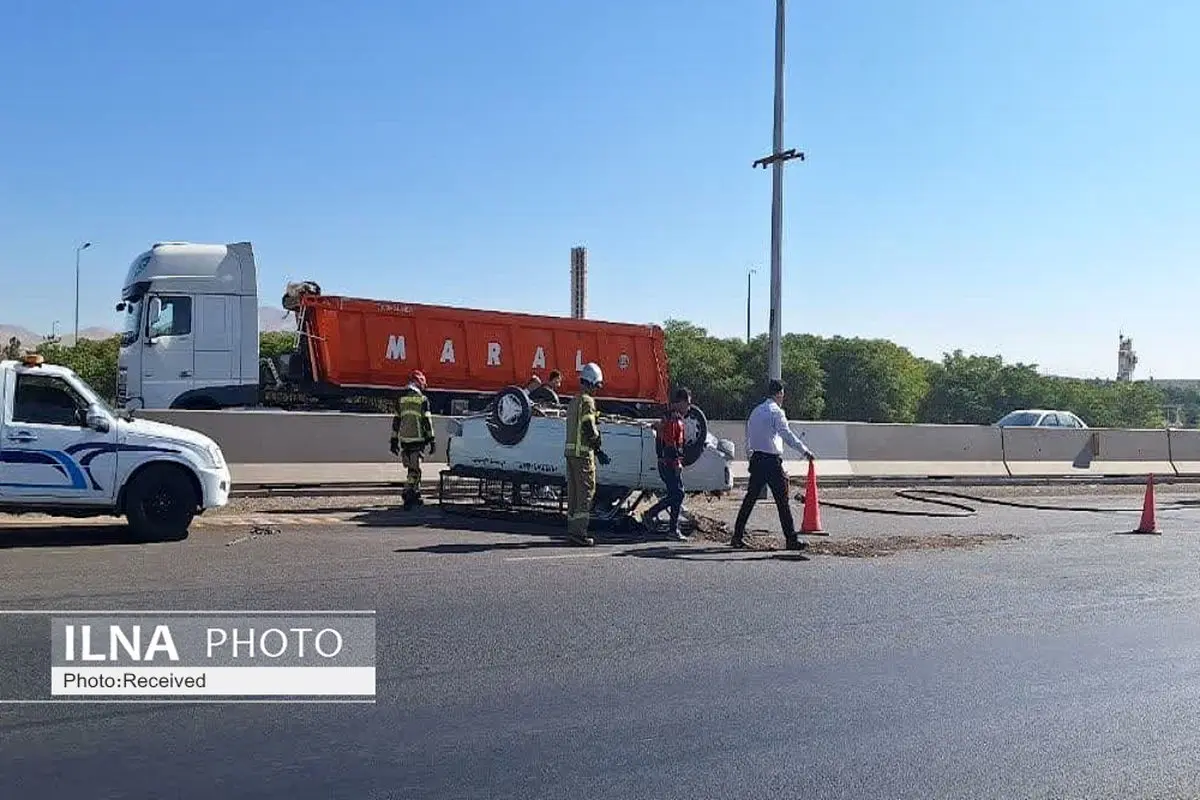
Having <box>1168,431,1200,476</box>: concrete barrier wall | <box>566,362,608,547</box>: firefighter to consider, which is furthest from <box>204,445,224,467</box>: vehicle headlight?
<box>1168,431,1200,476</box>: concrete barrier wall

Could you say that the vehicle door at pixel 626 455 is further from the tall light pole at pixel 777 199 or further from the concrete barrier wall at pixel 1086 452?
the concrete barrier wall at pixel 1086 452

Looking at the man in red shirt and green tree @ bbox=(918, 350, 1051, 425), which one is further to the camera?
green tree @ bbox=(918, 350, 1051, 425)

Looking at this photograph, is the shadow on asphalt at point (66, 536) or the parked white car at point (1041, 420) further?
the parked white car at point (1041, 420)

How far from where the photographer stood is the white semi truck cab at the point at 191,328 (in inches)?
853

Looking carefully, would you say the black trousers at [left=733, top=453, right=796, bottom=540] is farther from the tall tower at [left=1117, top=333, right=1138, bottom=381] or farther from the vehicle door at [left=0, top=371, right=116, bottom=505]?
the tall tower at [left=1117, top=333, right=1138, bottom=381]

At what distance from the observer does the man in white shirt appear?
12.1 meters

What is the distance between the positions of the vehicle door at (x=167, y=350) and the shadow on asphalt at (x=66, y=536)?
9244 millimetres

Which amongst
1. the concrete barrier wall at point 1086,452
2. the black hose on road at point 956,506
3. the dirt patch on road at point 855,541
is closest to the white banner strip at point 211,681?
the dirt patch on road at point 855,541

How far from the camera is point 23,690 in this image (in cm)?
608

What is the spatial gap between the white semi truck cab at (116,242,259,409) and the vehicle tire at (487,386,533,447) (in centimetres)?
943

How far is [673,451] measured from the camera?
12922 mm

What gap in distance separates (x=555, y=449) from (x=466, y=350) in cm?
1164

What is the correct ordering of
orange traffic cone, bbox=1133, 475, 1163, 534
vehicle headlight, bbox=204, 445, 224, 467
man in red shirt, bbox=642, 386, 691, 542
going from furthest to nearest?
orange traffic cone, bbox=1133, 475, 1163, 534, man in red shirt, bbox=642, 386, 691, 542, vehicle headlight, bbox=204, 445, 224, 467

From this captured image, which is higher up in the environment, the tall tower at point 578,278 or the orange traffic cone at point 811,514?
the tall tower at point 578,278
